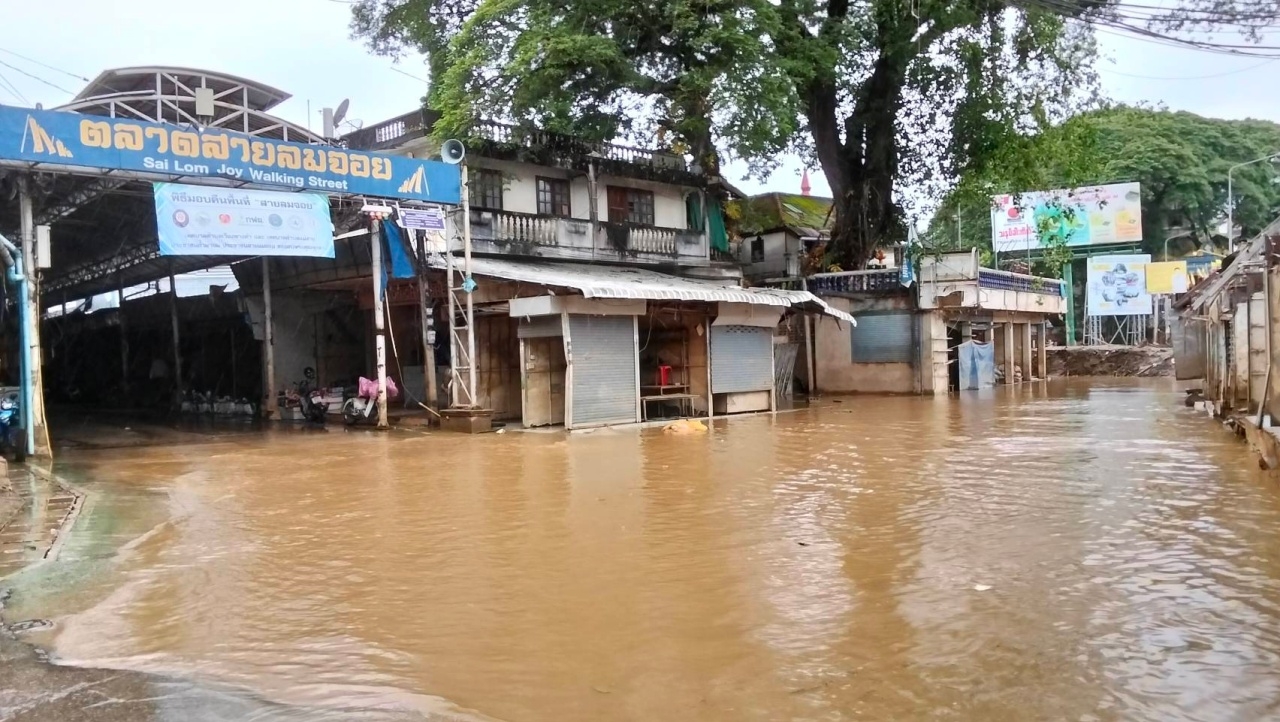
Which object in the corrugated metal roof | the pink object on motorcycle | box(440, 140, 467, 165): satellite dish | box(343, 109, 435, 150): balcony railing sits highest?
box(343, 109, 435, 150): balcony railing

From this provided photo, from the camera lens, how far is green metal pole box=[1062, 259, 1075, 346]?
1435 inches

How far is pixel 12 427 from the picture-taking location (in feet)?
43.2

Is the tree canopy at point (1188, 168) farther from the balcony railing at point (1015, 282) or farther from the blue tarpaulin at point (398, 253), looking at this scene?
the blue tarpaulin at point (398, 253)

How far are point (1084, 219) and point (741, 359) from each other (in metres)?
22.0

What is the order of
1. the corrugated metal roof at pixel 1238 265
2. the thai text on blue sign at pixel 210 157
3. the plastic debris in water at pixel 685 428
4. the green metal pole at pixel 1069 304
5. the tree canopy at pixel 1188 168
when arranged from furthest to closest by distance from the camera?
the green metal pole at pixel 1069 304
the tree canopy at pixel 1188 168
the plastic debris in water at pixel 685 428
the thai text on blue sign at pixel 210 157
the corrugated metal roof at pixel 1238 265

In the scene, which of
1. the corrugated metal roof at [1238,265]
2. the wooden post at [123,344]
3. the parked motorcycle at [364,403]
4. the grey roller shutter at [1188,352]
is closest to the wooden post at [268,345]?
the parked motorcycle at [364,403]

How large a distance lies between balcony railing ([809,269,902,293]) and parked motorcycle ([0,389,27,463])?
17.8 meters

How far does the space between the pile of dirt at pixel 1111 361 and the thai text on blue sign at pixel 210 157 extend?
90.2ft

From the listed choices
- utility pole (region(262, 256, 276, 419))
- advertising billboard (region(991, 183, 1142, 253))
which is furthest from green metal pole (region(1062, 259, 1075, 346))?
utility pole (region(262, 256, 276, 419))

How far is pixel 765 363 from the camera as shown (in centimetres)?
1983

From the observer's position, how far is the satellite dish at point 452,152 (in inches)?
631

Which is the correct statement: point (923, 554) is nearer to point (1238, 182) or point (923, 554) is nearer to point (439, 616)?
point (439, 616)

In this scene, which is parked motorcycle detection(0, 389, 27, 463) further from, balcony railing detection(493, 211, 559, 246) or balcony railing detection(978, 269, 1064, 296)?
balcony railing detection(978, 269, 1064, 296)

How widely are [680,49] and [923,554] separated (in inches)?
639
